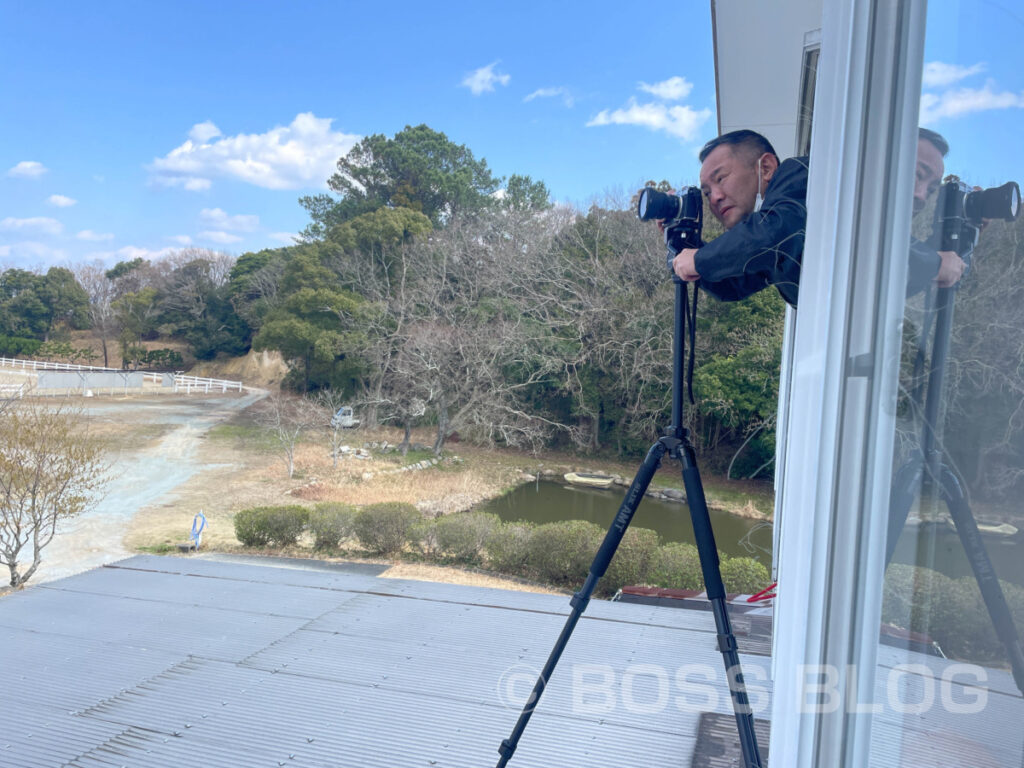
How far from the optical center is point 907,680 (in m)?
0.57

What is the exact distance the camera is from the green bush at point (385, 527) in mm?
6676

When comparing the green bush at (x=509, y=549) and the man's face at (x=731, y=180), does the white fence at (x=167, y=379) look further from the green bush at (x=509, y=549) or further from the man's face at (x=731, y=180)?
the man's face at (x=731, y=180)

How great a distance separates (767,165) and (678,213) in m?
0.13

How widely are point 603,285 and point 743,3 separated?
38.8 ft

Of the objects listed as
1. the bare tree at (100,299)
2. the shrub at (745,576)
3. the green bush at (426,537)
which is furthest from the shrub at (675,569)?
the bare tree at (100,299)

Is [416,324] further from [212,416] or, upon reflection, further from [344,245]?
[212,416]

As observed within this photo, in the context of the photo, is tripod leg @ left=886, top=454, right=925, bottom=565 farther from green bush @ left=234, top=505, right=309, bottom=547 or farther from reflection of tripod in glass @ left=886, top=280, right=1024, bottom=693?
green bush @ left=234, top=505, right=309, bottom=547

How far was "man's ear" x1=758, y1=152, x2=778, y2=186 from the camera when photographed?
0.89m

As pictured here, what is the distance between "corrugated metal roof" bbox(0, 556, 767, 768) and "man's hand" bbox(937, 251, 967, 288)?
3.85ft

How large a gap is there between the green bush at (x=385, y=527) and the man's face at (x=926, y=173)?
643 centimetres

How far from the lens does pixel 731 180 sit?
882 millimetres

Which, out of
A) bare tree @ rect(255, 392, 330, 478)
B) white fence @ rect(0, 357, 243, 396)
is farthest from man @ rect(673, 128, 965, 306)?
white fence @ rect(0, 357, 243, 396)

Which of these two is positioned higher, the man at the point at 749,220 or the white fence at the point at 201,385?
the man at the point at 749,220

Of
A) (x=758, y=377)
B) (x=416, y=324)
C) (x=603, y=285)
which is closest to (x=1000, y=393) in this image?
(x=758, y=377)
